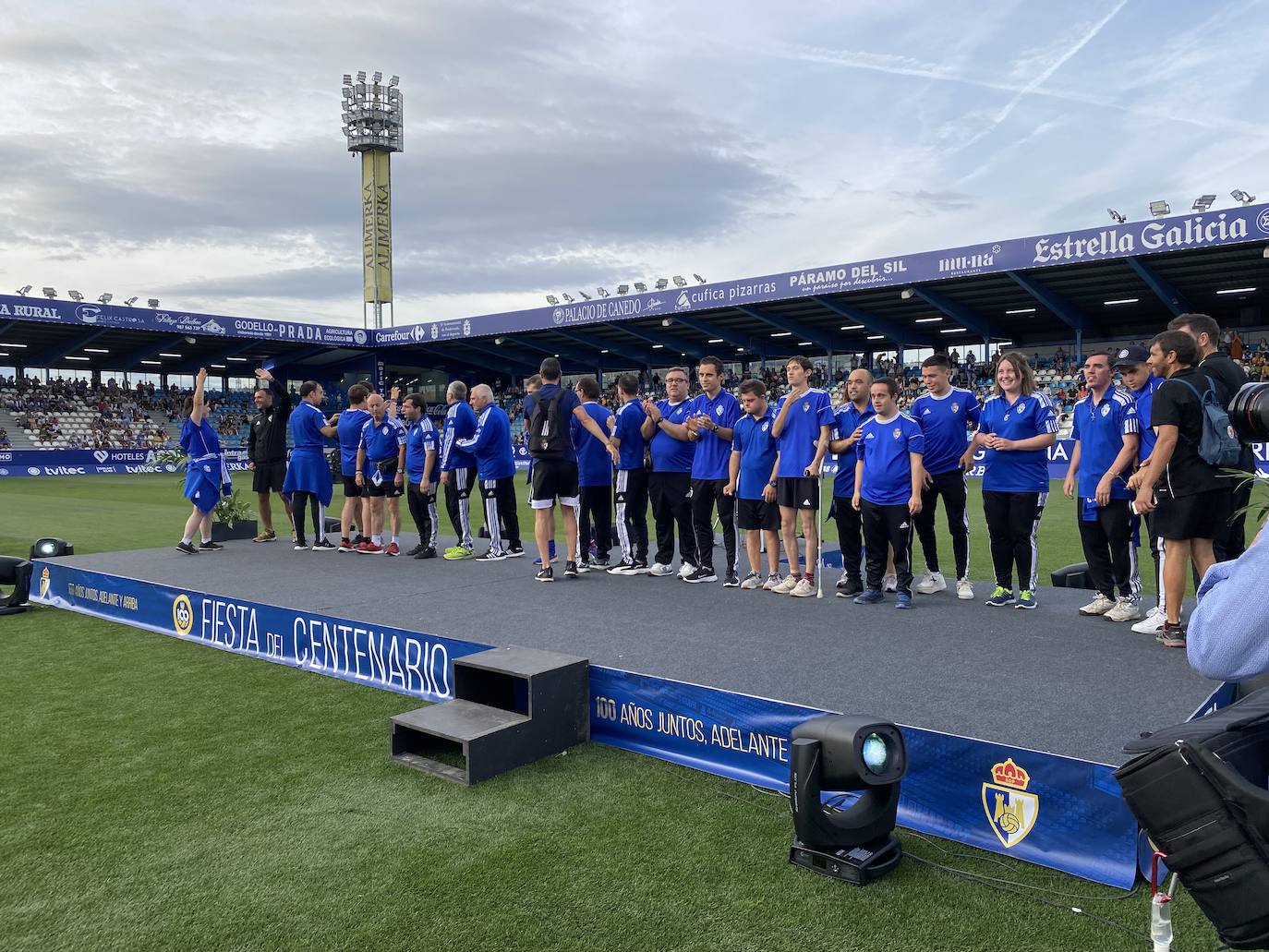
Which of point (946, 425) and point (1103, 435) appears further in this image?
point (946, 425)

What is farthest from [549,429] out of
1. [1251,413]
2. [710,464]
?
[1251,413]

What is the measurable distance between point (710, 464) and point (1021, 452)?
2232 millimetres

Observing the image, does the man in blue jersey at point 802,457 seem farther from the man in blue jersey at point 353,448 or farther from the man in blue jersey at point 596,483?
the man in blue jersey at point 353,448

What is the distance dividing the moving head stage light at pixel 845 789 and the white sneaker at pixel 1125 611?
3.13 metres

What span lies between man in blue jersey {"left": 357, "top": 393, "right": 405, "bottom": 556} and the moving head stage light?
629 cm

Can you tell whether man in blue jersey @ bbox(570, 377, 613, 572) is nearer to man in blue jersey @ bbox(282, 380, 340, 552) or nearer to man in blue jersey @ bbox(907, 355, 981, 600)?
man in blue jersey @ bbox(907, 355, 981, 600)

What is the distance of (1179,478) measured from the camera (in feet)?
14.7

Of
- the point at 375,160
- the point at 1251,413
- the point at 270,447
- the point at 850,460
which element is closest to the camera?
the point at 1251,413

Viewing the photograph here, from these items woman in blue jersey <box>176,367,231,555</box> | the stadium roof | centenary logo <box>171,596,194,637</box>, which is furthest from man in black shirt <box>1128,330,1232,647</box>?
the stadium roof

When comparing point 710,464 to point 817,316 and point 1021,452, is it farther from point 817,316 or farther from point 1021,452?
point 817,316

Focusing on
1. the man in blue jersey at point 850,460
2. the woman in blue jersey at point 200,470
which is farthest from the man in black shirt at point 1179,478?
the woman in blue jersey at point 200,470

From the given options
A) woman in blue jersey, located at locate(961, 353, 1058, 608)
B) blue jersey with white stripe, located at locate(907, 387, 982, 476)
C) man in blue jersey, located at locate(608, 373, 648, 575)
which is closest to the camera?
woman in blue jersey, located at locate(961, 353, 1058, 608)

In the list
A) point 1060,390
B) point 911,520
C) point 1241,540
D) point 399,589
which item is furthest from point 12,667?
point 1060,390

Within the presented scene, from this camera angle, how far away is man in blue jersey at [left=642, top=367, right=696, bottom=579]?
22.7 ft
